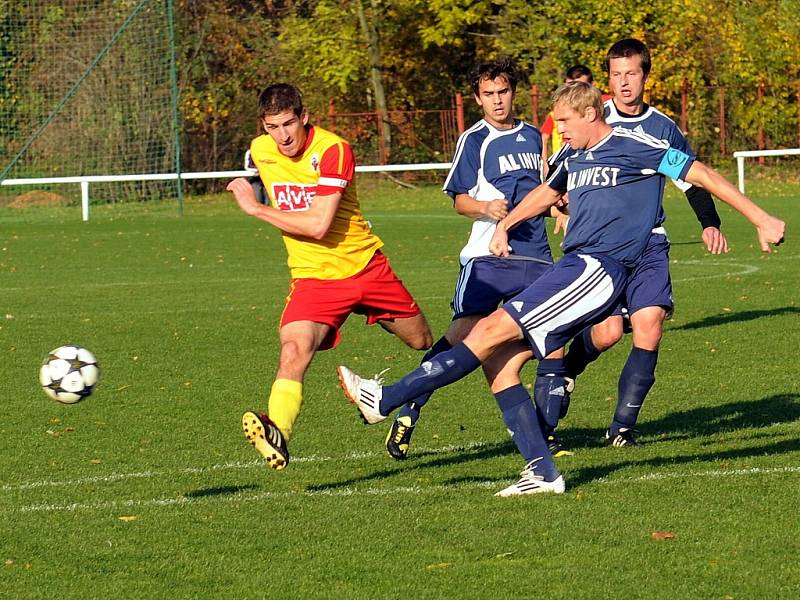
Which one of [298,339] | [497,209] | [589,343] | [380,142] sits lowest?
[380,142]

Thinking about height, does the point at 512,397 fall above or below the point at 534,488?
above

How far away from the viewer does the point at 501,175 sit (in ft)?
26.8

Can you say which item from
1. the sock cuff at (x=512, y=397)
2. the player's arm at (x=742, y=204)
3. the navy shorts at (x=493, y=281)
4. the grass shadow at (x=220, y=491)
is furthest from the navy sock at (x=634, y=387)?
the grass shadow at (x=220, y=491)

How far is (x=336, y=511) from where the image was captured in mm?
6324

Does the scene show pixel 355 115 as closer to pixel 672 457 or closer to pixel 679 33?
pixel 679 33

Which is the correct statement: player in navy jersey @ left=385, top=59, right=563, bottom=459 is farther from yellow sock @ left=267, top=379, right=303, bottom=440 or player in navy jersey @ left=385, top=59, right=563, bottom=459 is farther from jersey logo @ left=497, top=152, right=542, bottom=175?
yellow sock @ left=267, top=379, right=303, bottom=440

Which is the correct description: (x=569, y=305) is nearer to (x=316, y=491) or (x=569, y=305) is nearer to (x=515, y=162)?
(x=316, y=491)

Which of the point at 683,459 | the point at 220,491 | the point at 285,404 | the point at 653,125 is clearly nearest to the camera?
the point at 285,404

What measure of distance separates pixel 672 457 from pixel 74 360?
3.08m

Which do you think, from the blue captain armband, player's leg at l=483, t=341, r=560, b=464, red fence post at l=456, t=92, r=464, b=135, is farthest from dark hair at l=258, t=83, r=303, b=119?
red fence post at l=456, t=92, r=464, b=135

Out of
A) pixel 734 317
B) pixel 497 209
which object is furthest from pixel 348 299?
pixel 734 317

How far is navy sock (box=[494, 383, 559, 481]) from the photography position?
6523mm

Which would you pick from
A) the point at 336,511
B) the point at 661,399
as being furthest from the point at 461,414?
the point at 336,511

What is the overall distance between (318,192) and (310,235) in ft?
0.70
